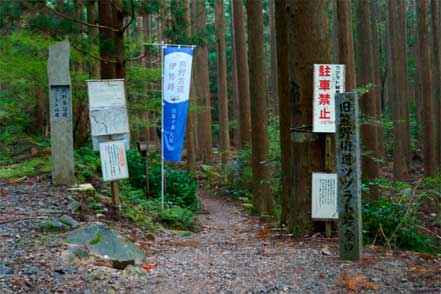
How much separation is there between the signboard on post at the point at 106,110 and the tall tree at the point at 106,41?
3.67 meters

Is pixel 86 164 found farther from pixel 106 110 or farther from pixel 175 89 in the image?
pixel 106 110

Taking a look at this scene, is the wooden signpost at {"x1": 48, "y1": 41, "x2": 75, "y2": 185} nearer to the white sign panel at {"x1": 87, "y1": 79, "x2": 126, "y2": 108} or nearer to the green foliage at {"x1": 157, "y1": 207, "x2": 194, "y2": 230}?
the white sign panel at {"x1": 87, "y1": 79, "x2": 126, "y2": 108}

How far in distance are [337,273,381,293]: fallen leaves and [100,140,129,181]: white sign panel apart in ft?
12.5

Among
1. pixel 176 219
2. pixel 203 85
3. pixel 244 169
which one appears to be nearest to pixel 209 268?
pixel 176 219

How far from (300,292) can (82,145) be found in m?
9.53

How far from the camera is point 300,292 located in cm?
417

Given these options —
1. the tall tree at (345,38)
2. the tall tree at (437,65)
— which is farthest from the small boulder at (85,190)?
the tall tree at (437,65)

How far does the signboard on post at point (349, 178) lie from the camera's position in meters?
4.94

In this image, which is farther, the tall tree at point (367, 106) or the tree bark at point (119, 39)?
the tall tree at point (367, 106)

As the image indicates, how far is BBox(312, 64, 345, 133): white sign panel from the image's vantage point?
580cm

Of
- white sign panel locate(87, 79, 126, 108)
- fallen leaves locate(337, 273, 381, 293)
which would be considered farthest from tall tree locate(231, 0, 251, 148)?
fallen leaves locate(337, 273, 381, 293)

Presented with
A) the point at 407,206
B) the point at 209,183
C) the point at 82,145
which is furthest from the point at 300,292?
the point at 209,183

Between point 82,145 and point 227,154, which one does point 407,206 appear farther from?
point 227,154

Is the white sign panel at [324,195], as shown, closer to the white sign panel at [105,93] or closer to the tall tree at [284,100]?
the tall tree at [284,100]
